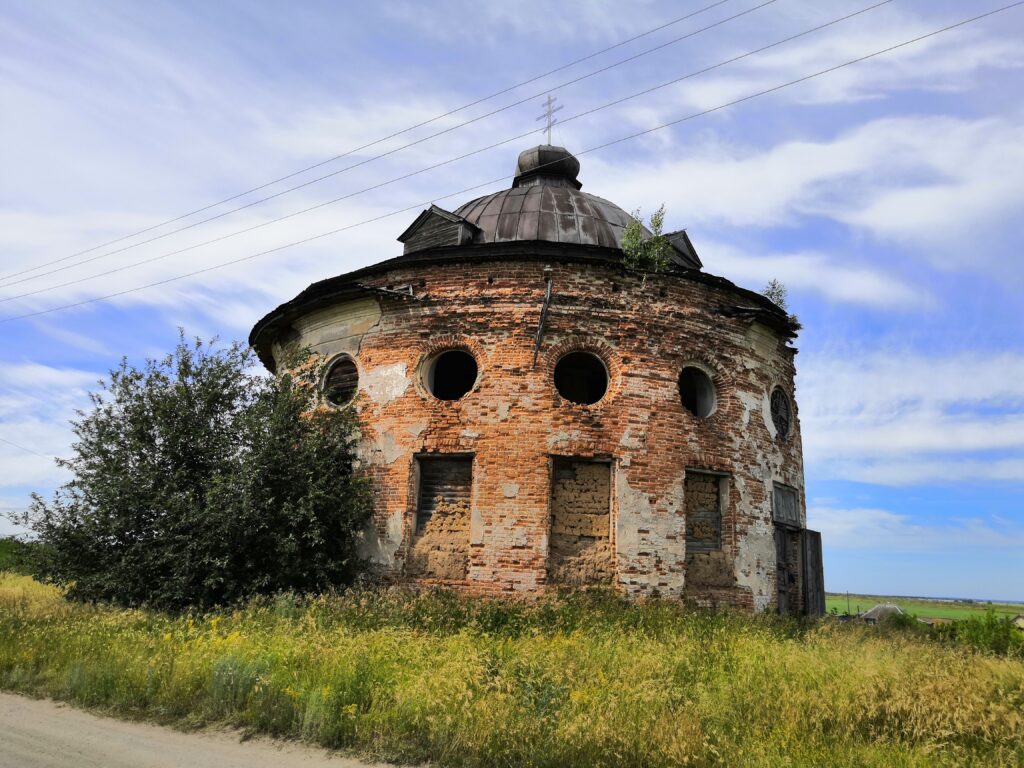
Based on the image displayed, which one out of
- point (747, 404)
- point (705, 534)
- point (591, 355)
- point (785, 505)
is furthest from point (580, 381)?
point (785, 505)

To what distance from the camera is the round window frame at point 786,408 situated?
42.5 ft

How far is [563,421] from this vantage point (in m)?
10.8

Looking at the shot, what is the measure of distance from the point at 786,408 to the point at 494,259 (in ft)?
21.1

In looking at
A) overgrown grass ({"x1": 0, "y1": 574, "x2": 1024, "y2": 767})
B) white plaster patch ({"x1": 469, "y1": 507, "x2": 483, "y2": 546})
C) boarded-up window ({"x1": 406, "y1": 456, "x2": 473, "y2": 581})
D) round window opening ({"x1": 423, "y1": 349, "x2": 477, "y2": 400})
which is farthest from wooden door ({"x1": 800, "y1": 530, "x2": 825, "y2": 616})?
round window opening ({"x1": 423, "y1": 349, "x2": 477, "y2": 400})

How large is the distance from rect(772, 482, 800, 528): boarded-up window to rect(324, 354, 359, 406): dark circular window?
7.50 m

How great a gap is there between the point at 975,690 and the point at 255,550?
340 inches

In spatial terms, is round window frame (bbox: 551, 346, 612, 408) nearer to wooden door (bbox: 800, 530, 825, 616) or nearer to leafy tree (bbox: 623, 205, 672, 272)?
leafy tree (bbox: 623, 205, 672, 272)

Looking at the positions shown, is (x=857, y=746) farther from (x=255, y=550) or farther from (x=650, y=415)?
(x=255, y=550)

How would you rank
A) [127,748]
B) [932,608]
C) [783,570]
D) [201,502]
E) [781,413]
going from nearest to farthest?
[127,748]
[201,502]
[783,570]
[781,413]
[932,608]

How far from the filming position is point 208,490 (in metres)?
9.95

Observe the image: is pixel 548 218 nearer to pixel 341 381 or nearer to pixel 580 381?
pixel 580 381

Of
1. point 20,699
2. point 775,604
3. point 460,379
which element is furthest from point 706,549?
point 20,699

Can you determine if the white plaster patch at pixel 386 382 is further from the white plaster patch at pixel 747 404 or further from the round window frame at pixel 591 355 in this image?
the white plaster patch at pixel 747 404

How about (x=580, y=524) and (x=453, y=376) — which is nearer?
(x=580, y=524)
